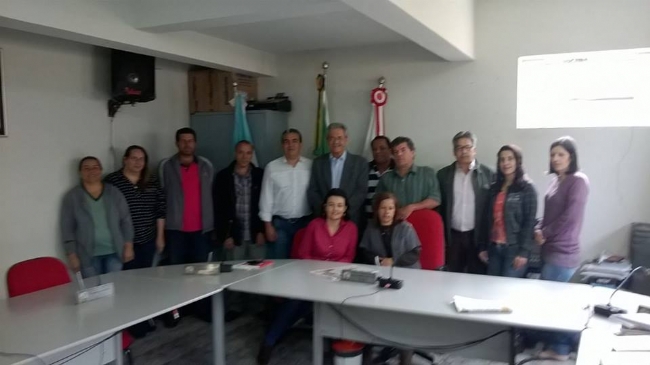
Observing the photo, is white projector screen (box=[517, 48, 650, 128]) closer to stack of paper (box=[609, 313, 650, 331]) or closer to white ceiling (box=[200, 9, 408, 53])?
white ceiling (box=[200, 9, 408, 53])

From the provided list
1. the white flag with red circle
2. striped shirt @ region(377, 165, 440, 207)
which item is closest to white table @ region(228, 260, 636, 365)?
striped shirt @ region(377, 165, 440, 207)

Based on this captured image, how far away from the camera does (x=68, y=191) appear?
3953 millimetres

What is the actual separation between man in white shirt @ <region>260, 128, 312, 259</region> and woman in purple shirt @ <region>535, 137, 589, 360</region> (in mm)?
1847

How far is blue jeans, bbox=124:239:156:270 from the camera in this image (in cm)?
409

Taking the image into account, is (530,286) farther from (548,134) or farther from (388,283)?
(548,134)

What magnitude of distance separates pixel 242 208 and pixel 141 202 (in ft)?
2.67

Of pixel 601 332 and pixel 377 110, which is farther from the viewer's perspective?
pixel 377 110

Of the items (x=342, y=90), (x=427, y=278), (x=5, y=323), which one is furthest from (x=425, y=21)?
(x=5, y=323)

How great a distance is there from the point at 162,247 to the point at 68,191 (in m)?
0.87

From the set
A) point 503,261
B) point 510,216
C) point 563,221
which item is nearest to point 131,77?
point 510,216

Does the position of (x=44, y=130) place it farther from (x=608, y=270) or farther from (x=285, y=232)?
(x=608, y=270)

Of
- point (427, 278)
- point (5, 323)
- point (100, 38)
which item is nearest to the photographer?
point (5, 323)

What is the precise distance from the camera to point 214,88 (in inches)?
199

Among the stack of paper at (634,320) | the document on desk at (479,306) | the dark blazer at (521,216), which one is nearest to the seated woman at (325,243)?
the dark blazer at (521,216)
